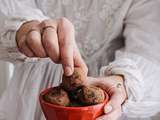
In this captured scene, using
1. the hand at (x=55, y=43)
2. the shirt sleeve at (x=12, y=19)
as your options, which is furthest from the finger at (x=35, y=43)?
the shirt sleeve at (x=12, y=19)

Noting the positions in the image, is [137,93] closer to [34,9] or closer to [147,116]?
[147,116]

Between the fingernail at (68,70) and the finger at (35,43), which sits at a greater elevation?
the finger at (35,43)

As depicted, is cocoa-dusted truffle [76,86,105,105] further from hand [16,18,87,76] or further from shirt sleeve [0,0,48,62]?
shirt sleeve [0,0,48,62]

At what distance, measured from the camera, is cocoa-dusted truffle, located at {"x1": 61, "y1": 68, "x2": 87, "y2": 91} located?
1.39 ft

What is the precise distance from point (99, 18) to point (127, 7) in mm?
56

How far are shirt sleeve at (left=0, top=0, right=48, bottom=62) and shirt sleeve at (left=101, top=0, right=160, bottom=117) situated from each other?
0.15m

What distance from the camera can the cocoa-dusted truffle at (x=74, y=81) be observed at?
1.39ft

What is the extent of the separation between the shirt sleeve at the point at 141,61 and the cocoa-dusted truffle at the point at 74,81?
15cm

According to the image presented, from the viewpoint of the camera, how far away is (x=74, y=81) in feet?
1.39

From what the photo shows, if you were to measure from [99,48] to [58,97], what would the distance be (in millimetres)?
292

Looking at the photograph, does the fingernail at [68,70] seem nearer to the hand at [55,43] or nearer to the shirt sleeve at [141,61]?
the hand at [55,43]

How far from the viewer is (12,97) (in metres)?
0.74

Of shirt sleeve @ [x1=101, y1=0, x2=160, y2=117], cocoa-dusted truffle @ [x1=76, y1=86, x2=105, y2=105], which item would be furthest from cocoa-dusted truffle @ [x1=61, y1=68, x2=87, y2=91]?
shirt sleeve @ [x1=101, y1=0, x2=160, y2=117]

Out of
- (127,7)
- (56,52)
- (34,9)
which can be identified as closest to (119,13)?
(127,7)
